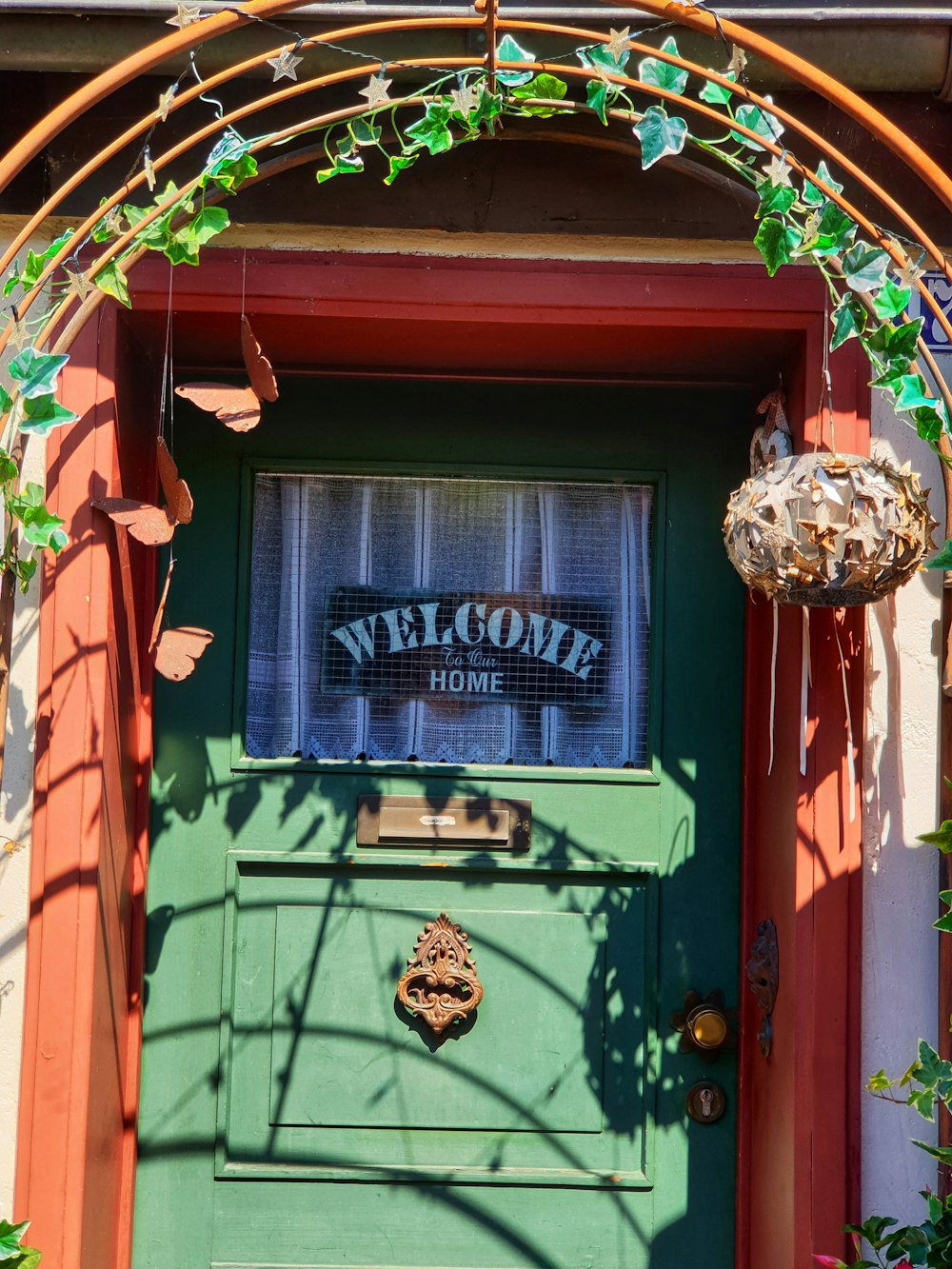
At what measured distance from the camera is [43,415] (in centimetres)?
216

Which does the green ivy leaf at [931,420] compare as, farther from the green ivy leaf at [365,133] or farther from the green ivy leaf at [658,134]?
the green ivy leaf at [365,133]

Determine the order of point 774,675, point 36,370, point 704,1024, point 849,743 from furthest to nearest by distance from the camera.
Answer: point 704,1024
point 774,675
point 849,743
point 36,370

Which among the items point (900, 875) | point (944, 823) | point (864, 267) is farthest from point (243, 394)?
point (900, 875)

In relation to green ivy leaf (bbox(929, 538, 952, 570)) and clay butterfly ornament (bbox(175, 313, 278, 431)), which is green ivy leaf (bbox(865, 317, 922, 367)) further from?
clay butterfly ornament (bbox(175, 313, 278, 431))

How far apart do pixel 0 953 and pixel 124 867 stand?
294 millimetres

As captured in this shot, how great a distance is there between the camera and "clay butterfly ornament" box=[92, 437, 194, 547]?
2400 millimetres

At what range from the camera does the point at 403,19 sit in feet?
7.30

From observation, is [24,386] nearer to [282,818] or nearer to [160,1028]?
[282,818]

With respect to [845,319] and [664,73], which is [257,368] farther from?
[845,319]

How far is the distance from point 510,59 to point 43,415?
935 millimetres

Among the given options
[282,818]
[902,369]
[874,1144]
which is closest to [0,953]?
[282,818]

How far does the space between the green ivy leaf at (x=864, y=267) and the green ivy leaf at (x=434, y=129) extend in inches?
26.0

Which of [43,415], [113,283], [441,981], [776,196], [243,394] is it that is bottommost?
[441,981]

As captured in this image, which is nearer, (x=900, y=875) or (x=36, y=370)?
(x=36, y=370)
